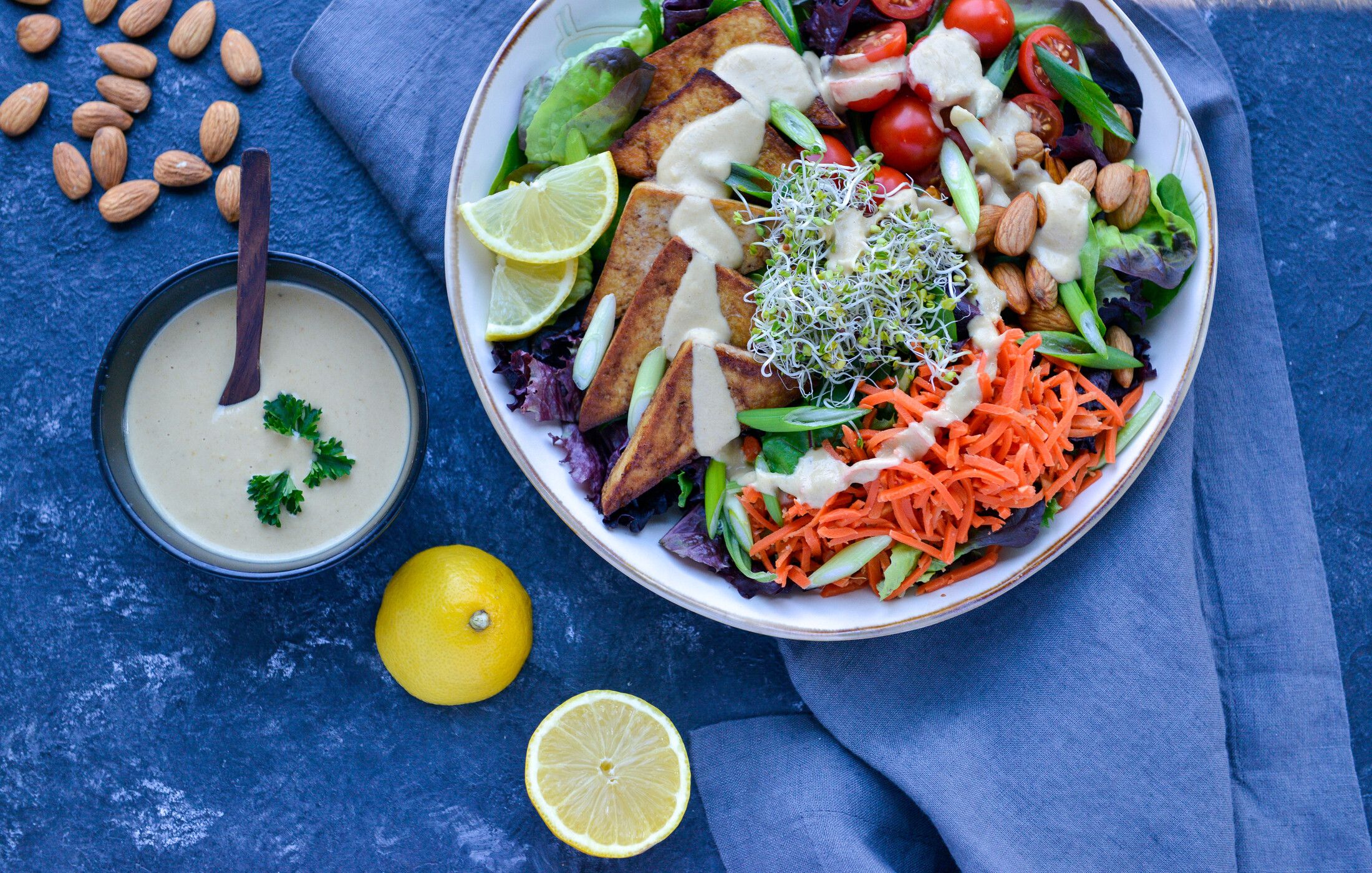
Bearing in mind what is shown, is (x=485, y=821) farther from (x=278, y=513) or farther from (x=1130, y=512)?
(x=1130, y=512)

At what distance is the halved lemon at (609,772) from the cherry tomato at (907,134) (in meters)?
1.43

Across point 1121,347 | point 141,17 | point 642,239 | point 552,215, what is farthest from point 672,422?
point 141,17

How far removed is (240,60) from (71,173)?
1.69 feet

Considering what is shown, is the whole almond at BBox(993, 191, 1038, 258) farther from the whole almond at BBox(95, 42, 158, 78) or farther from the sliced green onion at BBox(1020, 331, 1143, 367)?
the whole almond at BBox(95, 42, 158, 78)

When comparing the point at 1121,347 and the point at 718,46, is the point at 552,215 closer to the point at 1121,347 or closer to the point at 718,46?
the point at 718,46

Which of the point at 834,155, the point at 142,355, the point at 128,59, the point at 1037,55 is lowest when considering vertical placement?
the point at 142,355

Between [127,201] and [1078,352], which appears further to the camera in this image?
[127,201]

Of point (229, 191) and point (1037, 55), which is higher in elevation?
point (1037, 55)

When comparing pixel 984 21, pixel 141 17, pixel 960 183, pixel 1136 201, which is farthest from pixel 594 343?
Answer: pixel 141 17

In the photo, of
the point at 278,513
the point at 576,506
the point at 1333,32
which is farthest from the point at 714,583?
the point at 1333,32

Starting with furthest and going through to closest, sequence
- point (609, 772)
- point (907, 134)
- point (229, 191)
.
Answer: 1. point (229, 191)
2. point (609, 772)
3. point (907, 134)

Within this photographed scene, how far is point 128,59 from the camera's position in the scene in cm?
234

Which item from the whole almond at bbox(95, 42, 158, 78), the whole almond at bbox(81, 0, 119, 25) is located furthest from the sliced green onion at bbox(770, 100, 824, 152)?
the whole almond at bbox(81, 0, 119, 25)

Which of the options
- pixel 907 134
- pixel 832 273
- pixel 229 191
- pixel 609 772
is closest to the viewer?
pixel 832 273
